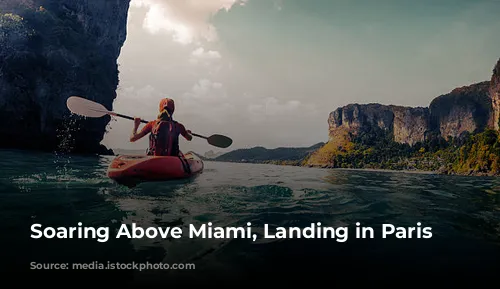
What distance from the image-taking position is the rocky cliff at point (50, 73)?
3180 cm

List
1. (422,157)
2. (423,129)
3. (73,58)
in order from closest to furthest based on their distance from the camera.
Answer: (73,58) → (422,157) → (423,129)

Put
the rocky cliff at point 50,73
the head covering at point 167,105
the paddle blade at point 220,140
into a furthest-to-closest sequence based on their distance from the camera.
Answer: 1. the rocky cliff at point 50,73
2. the paddle blade at point 220,140
3. the head covering at point 167,105

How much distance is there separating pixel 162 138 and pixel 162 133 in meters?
0.17

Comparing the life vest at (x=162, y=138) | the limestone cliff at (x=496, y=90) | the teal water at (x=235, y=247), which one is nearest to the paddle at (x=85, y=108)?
the life vest at (x=162, y=138)

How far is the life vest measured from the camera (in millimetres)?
8914

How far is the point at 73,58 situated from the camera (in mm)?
38094

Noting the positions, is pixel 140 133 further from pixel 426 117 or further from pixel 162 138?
pixel 426 117

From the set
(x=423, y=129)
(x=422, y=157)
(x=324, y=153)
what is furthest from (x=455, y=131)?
(x=324, y=153)

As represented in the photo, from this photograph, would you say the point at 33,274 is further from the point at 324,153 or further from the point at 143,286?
the point at 324,153

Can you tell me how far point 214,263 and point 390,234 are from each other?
125 inches

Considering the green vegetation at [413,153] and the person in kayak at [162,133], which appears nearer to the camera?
the person in kayak at [162,133]

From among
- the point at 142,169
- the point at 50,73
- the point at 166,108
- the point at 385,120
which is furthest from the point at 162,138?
the point at 385,120

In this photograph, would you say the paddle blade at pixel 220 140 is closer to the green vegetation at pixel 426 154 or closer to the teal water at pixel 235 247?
the teal water at pixel 235 247

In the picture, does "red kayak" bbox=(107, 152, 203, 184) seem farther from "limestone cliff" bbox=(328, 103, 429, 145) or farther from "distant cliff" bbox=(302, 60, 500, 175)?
"limestone cliff" bbox=(328, 103, 429, 145)
